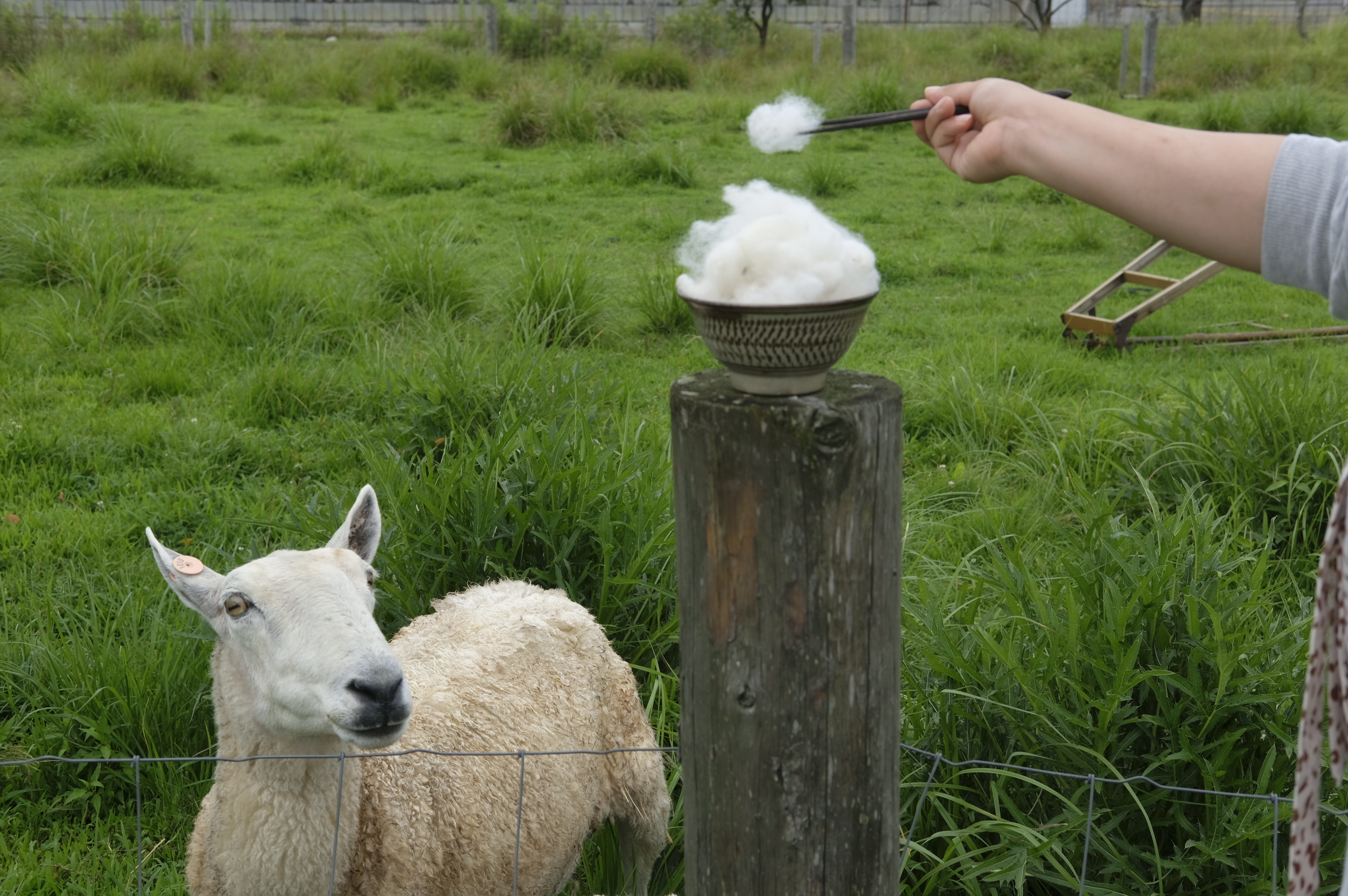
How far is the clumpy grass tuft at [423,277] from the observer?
6.48 meters

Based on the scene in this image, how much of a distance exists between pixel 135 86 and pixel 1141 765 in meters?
15.1

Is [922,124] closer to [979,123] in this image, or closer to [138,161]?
[979,123]

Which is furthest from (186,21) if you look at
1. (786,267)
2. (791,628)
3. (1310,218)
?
(1310,218)

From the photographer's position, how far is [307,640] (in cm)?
232

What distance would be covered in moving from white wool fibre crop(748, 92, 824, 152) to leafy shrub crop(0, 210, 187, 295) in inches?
218

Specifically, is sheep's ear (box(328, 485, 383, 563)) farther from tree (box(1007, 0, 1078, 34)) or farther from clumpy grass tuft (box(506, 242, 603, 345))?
tree (box(1007, 0, 1078, 34))

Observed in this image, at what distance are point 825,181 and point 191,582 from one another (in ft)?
28.0

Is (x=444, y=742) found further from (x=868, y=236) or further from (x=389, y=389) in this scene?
(x=868, y=236)

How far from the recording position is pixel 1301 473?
4.21 meters

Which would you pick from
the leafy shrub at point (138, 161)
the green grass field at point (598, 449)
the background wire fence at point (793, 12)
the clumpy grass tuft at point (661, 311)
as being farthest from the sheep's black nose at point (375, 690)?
the background wire fence at point (793, 12)

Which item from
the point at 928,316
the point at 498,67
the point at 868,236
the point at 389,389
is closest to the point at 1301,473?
the point at 928,316

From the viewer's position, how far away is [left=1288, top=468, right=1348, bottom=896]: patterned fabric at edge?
4.09ft

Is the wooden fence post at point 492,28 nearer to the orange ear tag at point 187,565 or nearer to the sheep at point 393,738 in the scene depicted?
the sheep at point 393,738

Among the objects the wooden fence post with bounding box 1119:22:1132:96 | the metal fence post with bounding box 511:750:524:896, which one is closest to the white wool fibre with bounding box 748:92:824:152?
the metal fence post with bounding box 511:750:524:896
